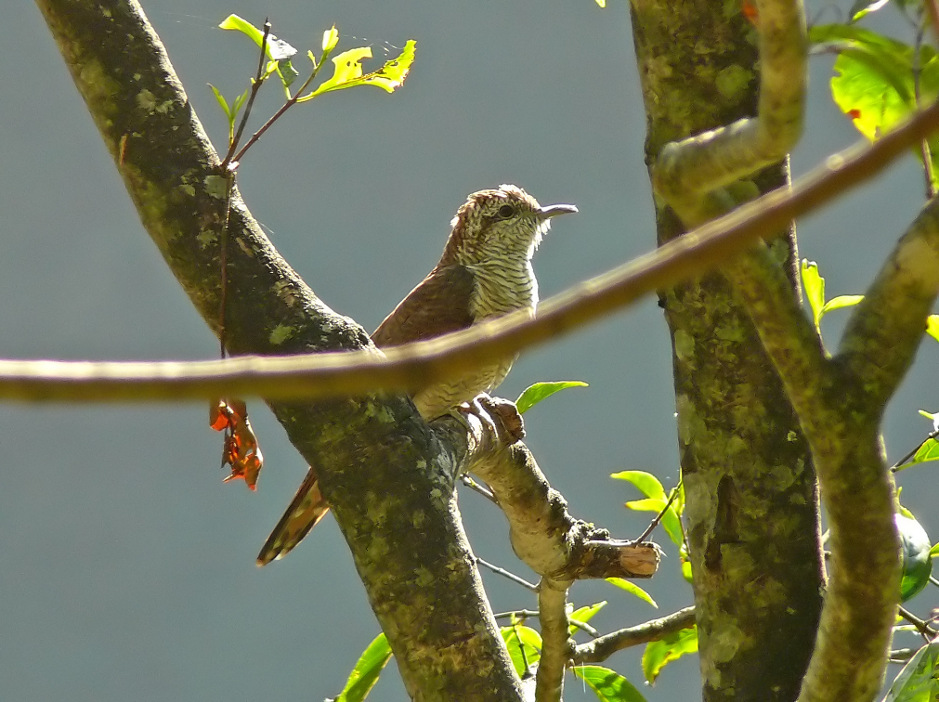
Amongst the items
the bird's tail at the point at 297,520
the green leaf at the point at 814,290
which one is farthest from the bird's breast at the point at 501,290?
the green leaf at the point at 814,290

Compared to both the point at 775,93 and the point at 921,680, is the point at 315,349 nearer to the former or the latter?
the point at 921,680

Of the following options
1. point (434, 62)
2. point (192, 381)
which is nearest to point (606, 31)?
point (434, 62)

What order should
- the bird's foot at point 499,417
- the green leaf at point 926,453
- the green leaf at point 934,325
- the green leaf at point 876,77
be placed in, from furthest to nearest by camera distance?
the bird's foot at point 499,417
the green leaf at point 926,453
the green leaf at point 934,325
the green leaf at point 876,77

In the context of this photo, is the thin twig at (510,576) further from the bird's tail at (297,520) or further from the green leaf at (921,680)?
the green leaf at (921,680)

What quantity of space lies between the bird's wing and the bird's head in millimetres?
264

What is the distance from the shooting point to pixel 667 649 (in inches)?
98.9

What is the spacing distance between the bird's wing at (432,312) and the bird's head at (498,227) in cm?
26

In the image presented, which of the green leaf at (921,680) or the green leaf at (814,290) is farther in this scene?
the green leaf at (814,290)

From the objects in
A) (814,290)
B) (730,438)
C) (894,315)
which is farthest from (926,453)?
(894,315)

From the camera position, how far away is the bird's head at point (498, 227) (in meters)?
3.84

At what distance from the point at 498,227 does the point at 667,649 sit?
1.86 m

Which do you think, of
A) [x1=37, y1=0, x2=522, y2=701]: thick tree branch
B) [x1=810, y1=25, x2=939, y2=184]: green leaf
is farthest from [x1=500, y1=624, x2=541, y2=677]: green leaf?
[x1=810, y1=25, x2=939, y2=184]: green leaf

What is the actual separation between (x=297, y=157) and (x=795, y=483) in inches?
230

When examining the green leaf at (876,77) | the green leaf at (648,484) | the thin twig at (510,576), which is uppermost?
the green leaf at (876,77)
